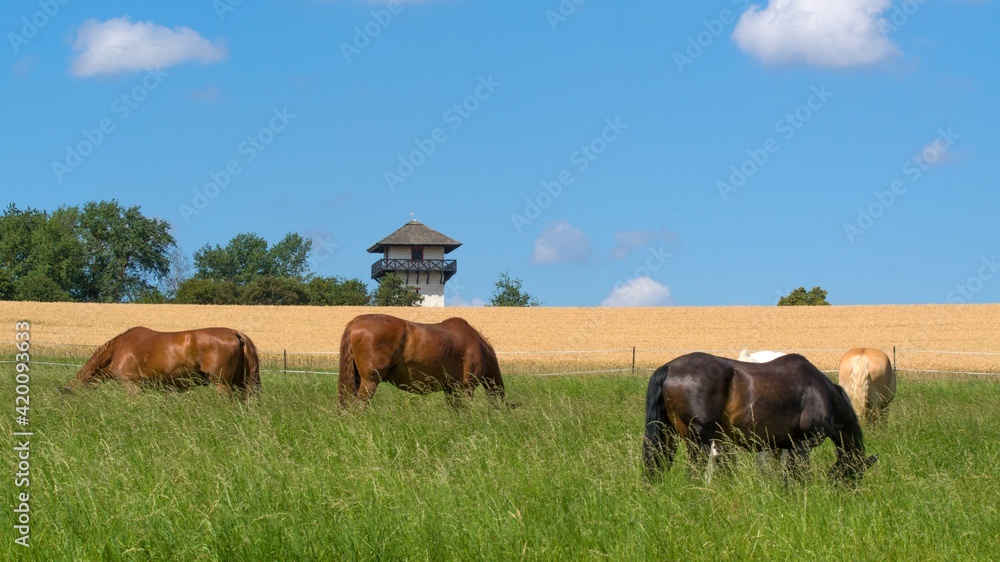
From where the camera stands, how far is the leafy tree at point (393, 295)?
64.6m

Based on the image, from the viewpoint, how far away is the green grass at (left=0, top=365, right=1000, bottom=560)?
5.09 metres

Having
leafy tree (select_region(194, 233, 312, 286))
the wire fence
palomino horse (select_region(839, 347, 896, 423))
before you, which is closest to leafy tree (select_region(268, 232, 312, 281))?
leafy tree (select_region(194, 233, 312, 286))

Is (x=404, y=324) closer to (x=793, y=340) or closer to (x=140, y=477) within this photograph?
(x=140, y=477)

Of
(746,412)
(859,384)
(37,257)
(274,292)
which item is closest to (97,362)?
(746,412)

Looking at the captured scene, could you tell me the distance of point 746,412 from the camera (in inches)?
269

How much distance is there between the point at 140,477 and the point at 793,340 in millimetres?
34875

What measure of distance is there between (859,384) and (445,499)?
294 inches

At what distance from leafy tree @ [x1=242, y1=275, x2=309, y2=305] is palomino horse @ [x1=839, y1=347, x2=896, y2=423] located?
53617 millimetres

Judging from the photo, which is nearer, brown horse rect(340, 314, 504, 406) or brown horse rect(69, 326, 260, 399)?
brown horse rect(340, 314, 504, 406)

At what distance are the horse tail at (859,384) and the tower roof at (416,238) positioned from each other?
217 ft

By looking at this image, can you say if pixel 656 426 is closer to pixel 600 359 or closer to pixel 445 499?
pixel 445 499

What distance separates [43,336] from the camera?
35875 millimetres

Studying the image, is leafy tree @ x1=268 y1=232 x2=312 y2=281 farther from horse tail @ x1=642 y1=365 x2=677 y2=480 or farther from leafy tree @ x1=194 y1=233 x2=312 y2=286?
horse tail @ x1=642 y1=365 x2=677 y2=480

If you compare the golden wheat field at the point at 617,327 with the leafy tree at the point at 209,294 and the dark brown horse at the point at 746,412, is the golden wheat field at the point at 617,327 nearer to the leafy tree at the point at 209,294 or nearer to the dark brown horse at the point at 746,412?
the leafy tree at the point at 209,294
